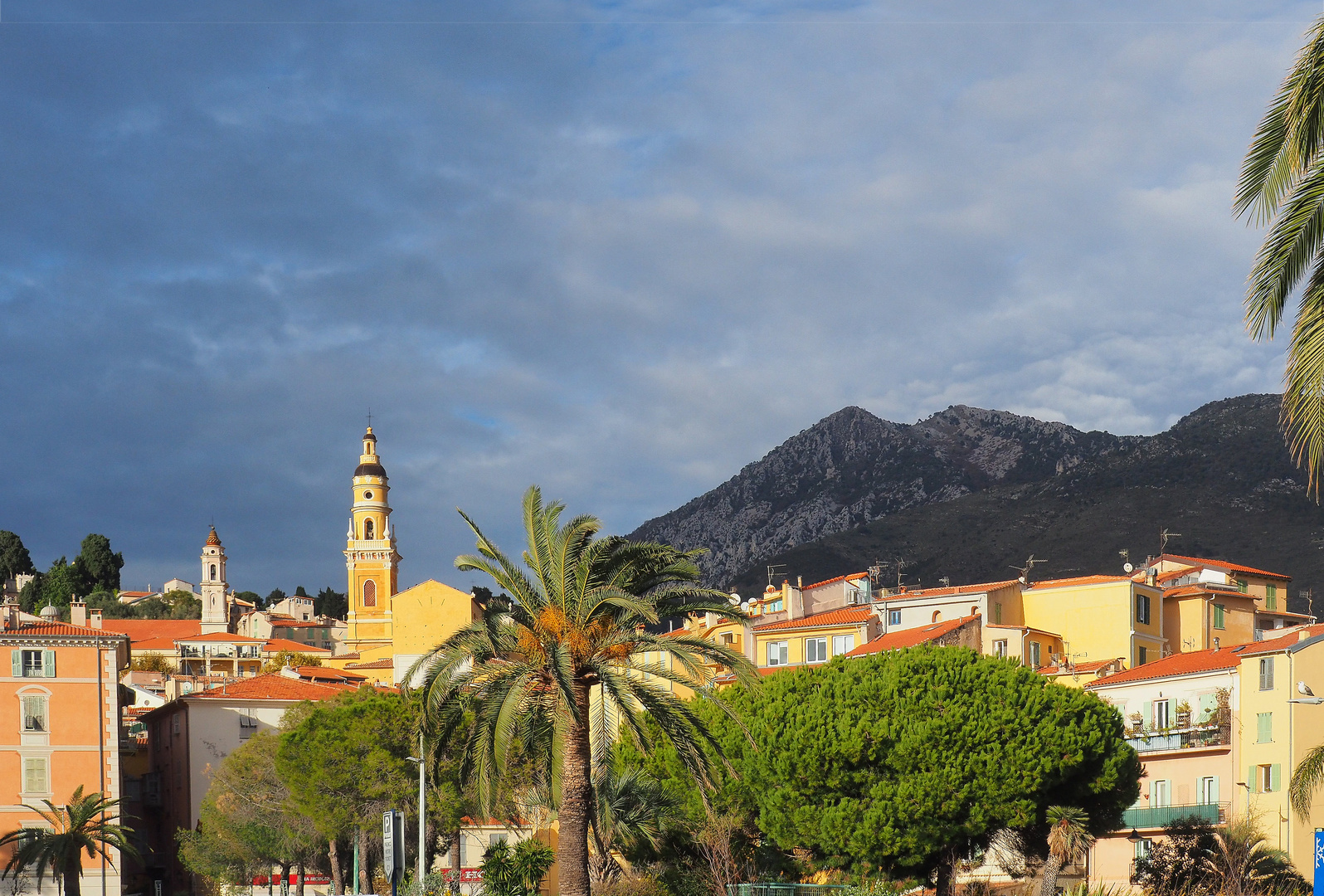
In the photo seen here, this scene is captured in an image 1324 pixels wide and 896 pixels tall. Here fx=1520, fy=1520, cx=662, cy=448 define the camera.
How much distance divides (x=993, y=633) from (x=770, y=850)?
77.9 feet

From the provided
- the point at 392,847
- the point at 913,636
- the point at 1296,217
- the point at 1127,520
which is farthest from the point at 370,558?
the point at 1296,217

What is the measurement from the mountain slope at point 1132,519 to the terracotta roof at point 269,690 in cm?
6180

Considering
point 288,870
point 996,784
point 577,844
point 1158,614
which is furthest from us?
point 1158,614

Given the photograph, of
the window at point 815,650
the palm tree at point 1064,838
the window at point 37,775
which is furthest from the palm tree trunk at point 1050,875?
the window at point 37,775

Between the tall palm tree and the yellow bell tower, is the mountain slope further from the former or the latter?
the tall palm tree

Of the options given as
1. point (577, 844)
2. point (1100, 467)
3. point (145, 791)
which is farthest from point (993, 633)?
point (1100, 467)

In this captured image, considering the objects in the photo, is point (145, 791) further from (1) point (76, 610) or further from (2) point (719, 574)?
(2) point (719, 574)

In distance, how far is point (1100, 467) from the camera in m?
146

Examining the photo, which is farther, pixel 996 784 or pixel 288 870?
pixel 288 870

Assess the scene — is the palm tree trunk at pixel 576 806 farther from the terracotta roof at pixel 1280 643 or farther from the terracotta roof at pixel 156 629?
the terracotta roof at pixel 156 629

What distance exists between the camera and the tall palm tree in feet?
98.3

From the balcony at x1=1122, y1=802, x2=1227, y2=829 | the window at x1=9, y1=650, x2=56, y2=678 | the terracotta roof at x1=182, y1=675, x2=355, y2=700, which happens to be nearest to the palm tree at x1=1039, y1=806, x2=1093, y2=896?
the balcony at x1=1122, y1=802, x2=1227, y2=829

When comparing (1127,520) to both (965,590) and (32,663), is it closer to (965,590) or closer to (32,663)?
(965,590)

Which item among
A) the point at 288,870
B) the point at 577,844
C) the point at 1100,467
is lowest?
the point at 288,870
